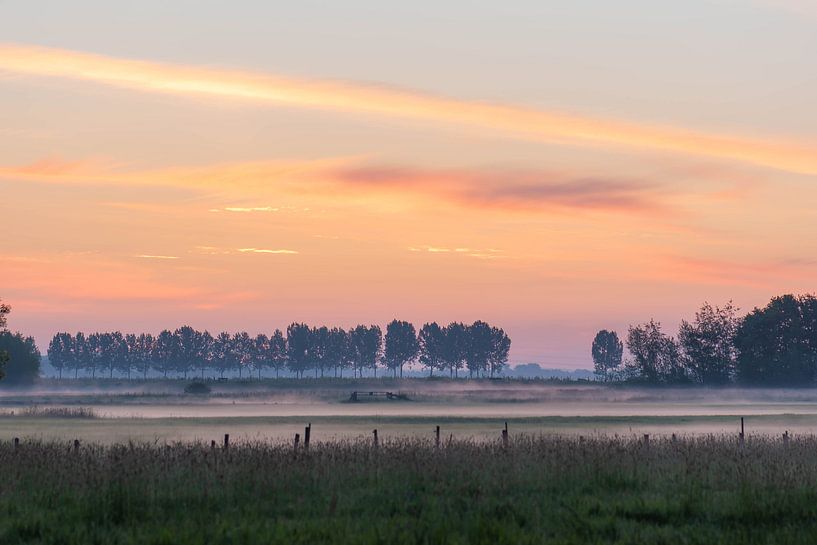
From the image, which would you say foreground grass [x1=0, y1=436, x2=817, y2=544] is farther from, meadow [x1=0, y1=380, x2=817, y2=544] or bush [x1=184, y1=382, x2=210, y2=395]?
bush [x1=184, y1=382, x2=210, y2=395]

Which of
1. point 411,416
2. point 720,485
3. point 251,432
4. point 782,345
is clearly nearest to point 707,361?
point 782,345

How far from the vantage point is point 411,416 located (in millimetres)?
83188

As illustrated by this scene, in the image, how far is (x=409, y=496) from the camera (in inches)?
899

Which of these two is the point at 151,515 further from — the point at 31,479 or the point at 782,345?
the point at 782,345

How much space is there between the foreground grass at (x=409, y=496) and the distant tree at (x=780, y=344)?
147 m

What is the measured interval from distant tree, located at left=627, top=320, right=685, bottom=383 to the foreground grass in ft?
518

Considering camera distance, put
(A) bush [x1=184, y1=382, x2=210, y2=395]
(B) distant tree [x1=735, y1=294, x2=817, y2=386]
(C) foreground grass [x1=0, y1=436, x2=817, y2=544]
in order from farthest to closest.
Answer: (B) distant tree [x1=735, y1=294, x2=817, y2=386]
(A) bush [x1=184, y1=382, x2=210, y2=395]
(C) foreground grass [x1=0, y1=436, x2=817, y2=544]

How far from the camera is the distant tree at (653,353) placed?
186m

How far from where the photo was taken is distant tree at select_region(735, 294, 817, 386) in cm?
16888

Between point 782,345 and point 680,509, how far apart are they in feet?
542

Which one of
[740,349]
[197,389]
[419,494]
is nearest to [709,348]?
[740,349]

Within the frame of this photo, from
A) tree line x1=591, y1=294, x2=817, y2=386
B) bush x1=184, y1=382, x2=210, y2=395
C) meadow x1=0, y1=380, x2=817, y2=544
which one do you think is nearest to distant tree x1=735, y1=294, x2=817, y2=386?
tree line x1=591, y1=294, x2=817, y2=386

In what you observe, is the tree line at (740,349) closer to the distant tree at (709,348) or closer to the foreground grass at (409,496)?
the distant tree at (709,348)

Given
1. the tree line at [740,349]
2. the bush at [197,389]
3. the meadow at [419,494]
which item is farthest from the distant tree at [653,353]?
the meadow at [419,494]
